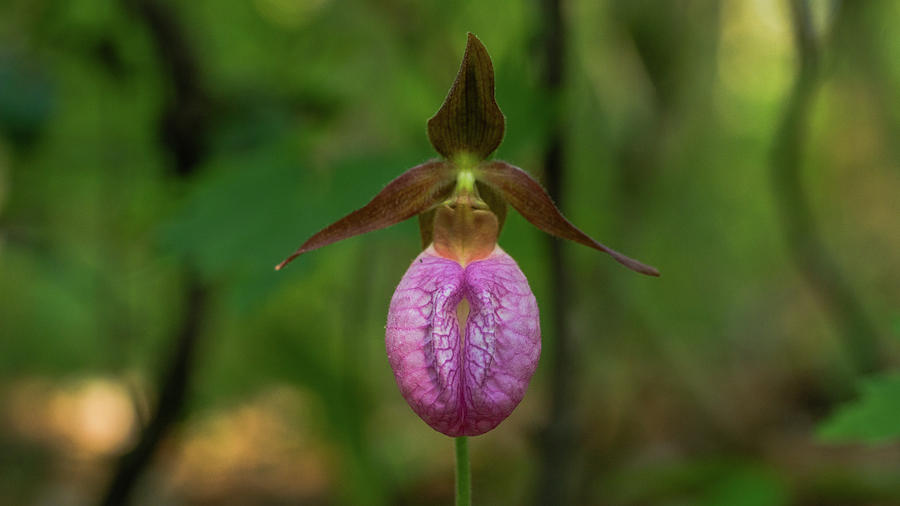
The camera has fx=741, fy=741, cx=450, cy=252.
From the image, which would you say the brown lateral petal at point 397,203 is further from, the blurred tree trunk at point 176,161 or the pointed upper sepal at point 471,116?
the blurred tree trunk at point 176,161

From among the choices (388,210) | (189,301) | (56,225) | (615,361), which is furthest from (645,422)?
(388,210)

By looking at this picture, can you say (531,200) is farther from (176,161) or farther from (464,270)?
(176,161)

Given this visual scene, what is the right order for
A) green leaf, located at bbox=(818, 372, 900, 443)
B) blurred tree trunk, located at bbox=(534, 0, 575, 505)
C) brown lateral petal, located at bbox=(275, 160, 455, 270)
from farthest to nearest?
blurred tree trunk, located at bbox=(534, 0, 575, 505) → green leaf, located at bbox=(818, 372, 900, 443) → brown lateral petal, located at bbox=(275, 160, 455, 270)

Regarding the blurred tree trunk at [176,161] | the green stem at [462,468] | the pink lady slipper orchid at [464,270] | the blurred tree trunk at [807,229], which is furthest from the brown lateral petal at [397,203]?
the blurred tree trunk at [807,229]

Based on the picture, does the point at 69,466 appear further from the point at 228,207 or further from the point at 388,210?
the point at 388,210

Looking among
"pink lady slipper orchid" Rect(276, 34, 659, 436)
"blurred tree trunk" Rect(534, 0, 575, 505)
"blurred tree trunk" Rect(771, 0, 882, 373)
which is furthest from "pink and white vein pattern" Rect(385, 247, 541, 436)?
"blurred tree trunk" Rect(771, 0, 882, 373)

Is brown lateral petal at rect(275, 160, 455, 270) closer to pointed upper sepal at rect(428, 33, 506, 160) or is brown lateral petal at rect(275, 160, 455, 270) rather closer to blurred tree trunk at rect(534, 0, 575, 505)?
pointed upper sepal at rect(428, 33, 506, 160)

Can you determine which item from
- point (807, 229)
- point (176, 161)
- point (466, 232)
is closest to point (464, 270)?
point (466, 232)

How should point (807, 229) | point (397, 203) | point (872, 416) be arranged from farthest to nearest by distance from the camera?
point (807, 229) < point (872, 416) < point (397, 203)
